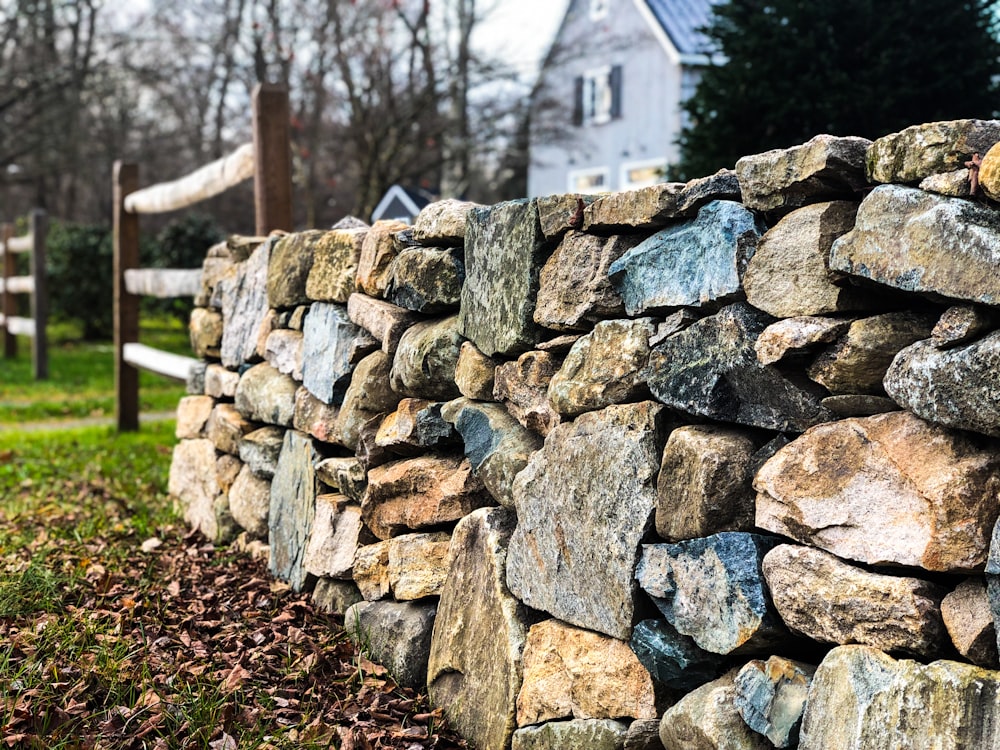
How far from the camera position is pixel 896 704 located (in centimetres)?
175

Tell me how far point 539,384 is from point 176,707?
1382 mm

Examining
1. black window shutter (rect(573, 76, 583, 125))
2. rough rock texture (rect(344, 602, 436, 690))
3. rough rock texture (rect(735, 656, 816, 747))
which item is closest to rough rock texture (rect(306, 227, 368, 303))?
rough rock texture (rect(344, 602, 436, 690))

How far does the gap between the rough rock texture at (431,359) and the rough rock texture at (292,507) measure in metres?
0.80

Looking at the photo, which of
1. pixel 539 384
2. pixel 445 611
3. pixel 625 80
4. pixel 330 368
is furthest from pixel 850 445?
pixel 625 80

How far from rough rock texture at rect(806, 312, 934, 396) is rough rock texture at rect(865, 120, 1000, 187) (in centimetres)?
26

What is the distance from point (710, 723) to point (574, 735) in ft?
1.56

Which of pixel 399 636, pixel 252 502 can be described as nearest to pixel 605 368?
pixel 399 636

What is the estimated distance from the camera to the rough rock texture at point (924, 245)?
165 centimetres

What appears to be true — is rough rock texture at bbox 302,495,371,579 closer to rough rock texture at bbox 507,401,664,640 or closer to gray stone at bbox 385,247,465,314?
gray stone at bbox 385,247,465,314

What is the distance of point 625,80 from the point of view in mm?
20484

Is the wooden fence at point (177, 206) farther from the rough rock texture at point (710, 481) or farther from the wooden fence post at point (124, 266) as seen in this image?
the rough rock texture at point (710, 481)

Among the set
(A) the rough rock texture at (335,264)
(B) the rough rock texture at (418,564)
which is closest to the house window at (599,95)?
(A) the rough rock texture at (335,264)

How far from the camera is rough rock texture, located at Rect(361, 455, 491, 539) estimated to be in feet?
9.94

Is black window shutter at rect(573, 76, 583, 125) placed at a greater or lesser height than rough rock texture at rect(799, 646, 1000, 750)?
greater
